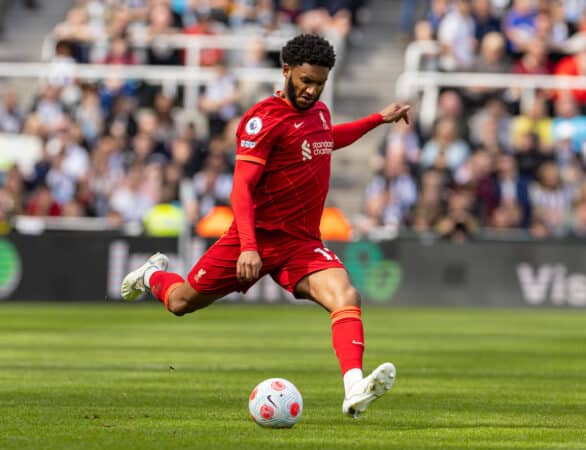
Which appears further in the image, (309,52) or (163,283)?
(163,283)

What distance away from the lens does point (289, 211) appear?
10.0 meters

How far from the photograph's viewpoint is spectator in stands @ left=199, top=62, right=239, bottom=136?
87.8 feet

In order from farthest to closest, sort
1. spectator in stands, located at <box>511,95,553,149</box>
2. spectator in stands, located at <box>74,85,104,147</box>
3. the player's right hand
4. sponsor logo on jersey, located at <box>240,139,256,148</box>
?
spectator in stands, located at <box>74,85,104,147</box> → spectator in stands, located at <box>511,95,553,149</box> → sponsor logo on jersey, located at <box>240,139,256,148</box> → the player's right hand

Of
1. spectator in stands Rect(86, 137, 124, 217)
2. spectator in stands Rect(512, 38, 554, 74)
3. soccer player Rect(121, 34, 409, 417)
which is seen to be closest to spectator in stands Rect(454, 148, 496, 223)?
spectator in stands Rect(512, 38, 554, 74)

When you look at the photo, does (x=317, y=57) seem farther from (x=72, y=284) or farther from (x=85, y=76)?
(x=85, y=76)

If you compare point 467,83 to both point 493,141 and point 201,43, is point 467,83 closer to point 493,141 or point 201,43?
point 493,141

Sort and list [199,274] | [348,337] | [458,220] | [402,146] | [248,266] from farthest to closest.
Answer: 1. [402,146]
2. [458,220]
3. [199,274]
4. [348,337]
5. [248,266]

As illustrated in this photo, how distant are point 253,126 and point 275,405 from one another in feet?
5.81

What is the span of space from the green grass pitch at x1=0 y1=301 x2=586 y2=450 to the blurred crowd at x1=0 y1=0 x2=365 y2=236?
335cm

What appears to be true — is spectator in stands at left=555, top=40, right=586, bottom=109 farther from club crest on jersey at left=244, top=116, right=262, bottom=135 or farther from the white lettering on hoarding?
club crest on jersey at left=244, top=116, right=262, bottom=135

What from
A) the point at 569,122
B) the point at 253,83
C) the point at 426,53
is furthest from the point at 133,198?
the point at 569,122

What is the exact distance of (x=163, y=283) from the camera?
11344 mm

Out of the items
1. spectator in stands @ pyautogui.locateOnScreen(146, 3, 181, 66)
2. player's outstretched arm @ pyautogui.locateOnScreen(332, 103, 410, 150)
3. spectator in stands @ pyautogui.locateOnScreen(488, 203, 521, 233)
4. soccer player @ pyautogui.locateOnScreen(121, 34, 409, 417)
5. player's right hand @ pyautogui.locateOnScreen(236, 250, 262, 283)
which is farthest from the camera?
spectator in stands @ pyautogui.locateOnScreen(146, 3, 181, 66)

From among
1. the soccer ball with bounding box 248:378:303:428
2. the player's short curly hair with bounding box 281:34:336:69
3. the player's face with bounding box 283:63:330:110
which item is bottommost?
the soccer ball with bounding box 248:378:303:428
